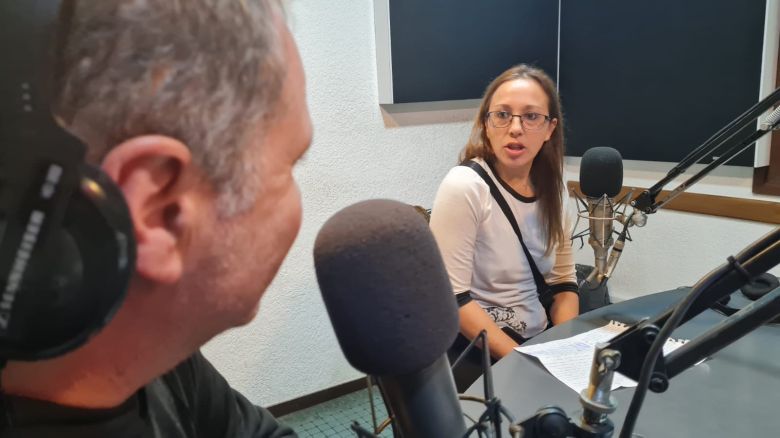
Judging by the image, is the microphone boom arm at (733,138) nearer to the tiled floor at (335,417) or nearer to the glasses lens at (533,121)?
the glasses lens at (533,121)

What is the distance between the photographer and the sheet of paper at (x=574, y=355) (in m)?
1.01

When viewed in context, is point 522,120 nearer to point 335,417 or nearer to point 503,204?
point 503,204

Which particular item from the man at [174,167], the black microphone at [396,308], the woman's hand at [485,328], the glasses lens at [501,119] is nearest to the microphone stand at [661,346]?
the black microphone at [396,308]

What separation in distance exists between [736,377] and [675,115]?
159 cm

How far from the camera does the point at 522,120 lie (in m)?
1.66

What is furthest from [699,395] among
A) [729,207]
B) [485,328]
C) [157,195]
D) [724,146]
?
[729,207]

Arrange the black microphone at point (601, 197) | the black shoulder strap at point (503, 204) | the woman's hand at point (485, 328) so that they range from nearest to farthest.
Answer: the black microphone at point (601, 197), the woman's hand at point (485, 328), the black shoulder strap at point (503, 204)

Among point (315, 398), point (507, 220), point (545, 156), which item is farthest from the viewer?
point (315, 398)

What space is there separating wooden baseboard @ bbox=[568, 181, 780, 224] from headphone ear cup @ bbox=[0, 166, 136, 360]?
71.9 inches

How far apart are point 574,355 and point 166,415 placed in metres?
0.80

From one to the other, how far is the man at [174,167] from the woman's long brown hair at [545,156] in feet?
4.40

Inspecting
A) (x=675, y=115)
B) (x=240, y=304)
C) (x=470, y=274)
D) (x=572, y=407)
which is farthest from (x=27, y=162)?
(x=675, y=115)

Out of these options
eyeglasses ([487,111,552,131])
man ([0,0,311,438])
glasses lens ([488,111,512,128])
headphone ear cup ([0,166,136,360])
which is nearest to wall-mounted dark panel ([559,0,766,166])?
eyeglasses ([487,111,552,131])

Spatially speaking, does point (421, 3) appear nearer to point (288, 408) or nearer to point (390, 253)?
point (288, 408)
